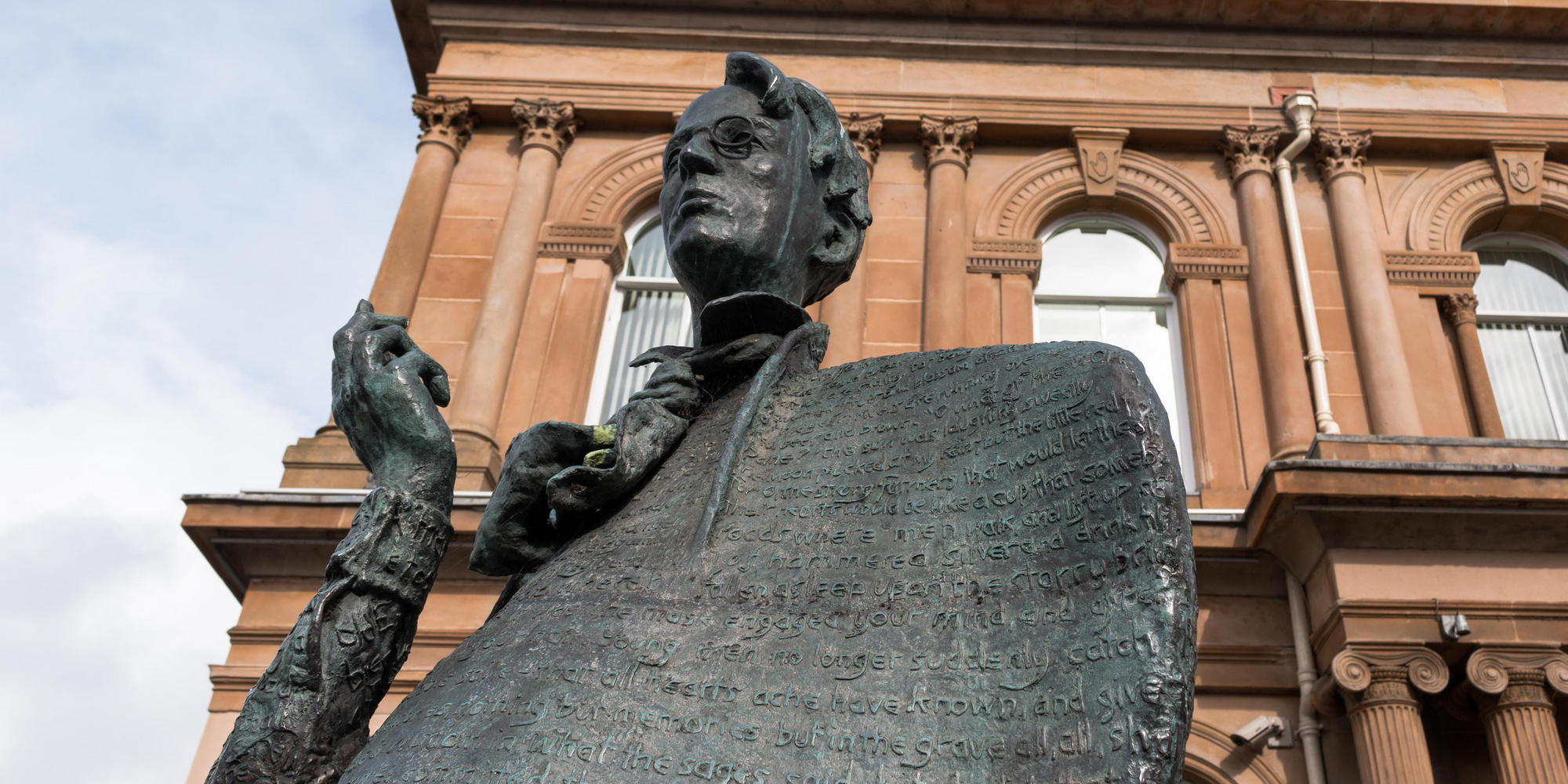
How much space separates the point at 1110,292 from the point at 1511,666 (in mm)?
5639

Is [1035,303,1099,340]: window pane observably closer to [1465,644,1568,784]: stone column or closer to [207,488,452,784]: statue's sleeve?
[1465,644,1568,784]: stone column

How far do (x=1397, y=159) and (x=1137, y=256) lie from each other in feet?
9.18

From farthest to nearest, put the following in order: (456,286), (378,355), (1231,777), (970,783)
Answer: (456,286), (1231,777), (378,355), (970,783)

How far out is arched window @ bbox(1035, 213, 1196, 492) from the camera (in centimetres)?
1156

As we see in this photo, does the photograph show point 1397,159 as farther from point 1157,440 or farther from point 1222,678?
point 1157,440

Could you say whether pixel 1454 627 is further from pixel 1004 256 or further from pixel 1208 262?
pixel 1004 256

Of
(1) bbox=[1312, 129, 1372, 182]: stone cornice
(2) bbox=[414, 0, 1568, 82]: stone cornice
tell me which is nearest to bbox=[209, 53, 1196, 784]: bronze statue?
(1) bbox=[1312, 129, 1372, 182]: stone cornice

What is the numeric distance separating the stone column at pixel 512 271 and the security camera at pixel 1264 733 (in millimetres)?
6378

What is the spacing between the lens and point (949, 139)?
12359mm

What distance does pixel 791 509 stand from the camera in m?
1.64

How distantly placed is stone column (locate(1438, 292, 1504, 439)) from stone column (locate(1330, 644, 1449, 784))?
411 centimetres

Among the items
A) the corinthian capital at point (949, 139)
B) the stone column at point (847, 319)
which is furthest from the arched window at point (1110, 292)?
the stone column at point (847, 319)

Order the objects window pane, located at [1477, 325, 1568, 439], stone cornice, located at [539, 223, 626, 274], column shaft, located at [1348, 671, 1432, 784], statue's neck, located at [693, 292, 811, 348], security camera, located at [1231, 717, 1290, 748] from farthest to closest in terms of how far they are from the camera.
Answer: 1. stone cornice, located at [539, 223, 626, 274]
2. window pane, located at [1477, 325, 1568, 439]
3. security camera, located at [1231, 717, 1290, 748]
4. column shaft, located at [1348, 671, 1432, 784]
5. statue's neck, located at [693, 292, 811, 348]

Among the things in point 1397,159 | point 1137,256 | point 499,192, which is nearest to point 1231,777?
point 1137,256
